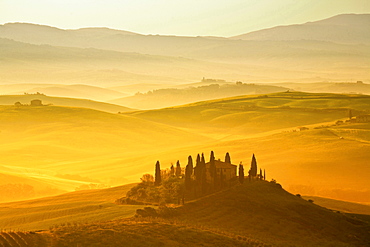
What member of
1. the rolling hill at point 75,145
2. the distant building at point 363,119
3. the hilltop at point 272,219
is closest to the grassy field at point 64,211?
the hilltop at point 272,219

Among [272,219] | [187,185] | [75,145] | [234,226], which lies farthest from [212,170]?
[75,145]

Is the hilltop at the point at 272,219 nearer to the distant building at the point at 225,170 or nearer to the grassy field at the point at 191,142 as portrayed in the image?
the distant building at the point at 225,170

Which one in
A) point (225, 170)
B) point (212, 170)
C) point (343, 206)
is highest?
point (212, 170)

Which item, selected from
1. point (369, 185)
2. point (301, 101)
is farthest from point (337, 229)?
point (301, 101)

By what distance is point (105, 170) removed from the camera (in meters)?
103

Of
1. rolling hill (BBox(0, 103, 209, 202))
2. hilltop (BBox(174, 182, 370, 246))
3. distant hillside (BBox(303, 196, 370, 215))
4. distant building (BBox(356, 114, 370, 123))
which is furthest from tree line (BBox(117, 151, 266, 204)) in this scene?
distant building (BBox(356, 114, 370, 123))

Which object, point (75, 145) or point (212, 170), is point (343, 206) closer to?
point (212, 170)

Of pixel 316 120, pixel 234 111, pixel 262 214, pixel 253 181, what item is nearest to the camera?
pixel 262 214

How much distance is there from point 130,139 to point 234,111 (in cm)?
4605

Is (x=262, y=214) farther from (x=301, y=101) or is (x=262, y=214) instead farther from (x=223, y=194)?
(x=301, y=101)

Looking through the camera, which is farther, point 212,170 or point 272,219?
point 212,170

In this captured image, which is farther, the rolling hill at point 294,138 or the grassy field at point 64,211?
the rolling hill at point 294,138

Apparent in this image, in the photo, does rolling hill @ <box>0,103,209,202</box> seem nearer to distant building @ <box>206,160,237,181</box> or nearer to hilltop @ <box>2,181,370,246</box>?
distant building @ <box>206,160,237,181</box>

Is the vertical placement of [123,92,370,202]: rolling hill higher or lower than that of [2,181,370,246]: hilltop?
higher
